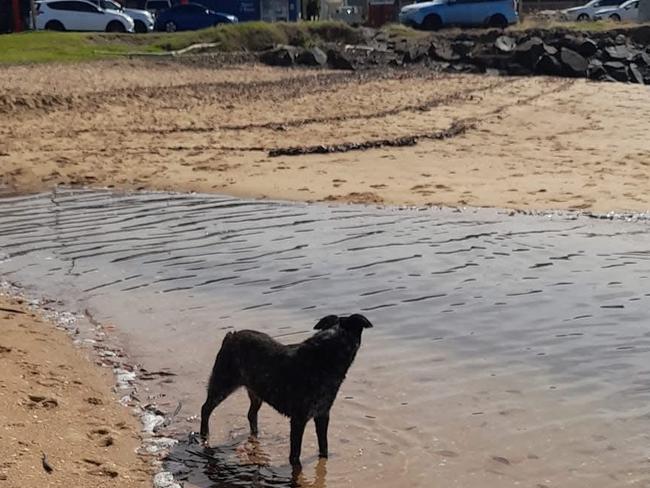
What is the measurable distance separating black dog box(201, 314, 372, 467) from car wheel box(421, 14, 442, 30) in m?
41.5

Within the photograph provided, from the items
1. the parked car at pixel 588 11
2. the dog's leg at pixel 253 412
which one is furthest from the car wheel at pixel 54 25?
the dog's leg at pixel 253 412

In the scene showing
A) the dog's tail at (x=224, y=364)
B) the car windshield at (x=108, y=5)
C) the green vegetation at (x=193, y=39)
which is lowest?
the dog's tail at (x=224, y=364)

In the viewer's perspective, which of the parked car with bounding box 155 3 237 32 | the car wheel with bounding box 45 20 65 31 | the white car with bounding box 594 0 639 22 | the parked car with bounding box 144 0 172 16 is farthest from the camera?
the white car with bounding box 594 0 639 22

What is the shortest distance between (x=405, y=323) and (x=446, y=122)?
11624 millimetres

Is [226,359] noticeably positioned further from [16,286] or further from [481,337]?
[16,286]

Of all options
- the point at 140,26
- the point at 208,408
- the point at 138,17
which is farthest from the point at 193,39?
the point at 208,408

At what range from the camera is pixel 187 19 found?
4644 centimetres

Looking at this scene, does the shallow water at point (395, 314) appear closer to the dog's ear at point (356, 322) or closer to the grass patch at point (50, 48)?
the dog's ear at point (356, 322)

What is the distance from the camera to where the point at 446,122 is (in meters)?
20.3

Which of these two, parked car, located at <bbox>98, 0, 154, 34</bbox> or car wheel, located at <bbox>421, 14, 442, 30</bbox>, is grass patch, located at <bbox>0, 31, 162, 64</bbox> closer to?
parked car, located at <bbox>98, 0, 154, 34</bbox>

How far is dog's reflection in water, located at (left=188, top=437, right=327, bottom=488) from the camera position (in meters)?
6.13

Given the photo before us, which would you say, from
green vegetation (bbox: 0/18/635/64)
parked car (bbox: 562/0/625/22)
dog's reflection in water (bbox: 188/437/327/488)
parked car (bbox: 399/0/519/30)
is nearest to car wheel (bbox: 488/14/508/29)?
parked car (bbox: 399/0/519/30)

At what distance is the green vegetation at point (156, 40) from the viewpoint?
1197 inches

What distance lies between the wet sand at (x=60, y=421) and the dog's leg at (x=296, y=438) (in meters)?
0.83
